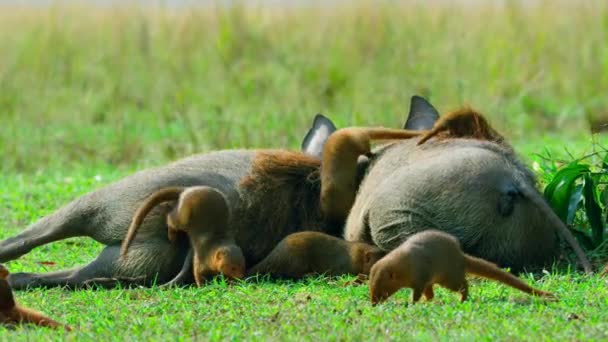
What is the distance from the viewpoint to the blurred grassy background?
12.3m

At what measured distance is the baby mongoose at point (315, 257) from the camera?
623cm

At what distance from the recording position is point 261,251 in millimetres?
6609

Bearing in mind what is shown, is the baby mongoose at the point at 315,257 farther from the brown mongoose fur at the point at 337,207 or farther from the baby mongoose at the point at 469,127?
the baby mongoose at the point at 469,127

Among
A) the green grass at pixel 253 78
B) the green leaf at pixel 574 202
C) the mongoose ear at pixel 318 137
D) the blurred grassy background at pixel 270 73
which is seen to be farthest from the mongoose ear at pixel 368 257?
the blurred grassy background at pixel 270 73

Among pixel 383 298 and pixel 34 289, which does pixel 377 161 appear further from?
pixel 34 289

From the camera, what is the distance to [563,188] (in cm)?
667

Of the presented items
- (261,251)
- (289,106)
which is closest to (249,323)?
(261,251)

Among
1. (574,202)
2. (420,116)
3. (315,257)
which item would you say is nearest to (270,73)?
(420,116)

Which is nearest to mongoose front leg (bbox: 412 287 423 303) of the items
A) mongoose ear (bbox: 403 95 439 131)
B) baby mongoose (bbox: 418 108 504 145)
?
baby mongoose (bbox: 418 108 504 145)

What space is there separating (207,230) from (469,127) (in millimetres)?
1474

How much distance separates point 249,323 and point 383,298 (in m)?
0.63

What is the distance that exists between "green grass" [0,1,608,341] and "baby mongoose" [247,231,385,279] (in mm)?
2576

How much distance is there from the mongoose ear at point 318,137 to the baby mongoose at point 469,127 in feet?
2.80

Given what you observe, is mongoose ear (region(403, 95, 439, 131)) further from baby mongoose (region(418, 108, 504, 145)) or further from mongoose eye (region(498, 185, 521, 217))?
mongoose eye (region(498, 185, 521, 217))
